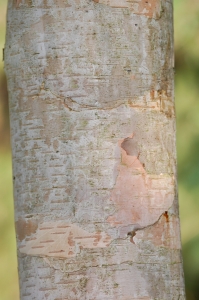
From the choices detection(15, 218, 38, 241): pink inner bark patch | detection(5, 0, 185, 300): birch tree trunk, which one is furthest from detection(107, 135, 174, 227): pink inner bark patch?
detection(15, 218, 38, 241): pink inner bark patch

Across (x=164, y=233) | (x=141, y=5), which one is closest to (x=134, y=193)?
(x=164, y=233)

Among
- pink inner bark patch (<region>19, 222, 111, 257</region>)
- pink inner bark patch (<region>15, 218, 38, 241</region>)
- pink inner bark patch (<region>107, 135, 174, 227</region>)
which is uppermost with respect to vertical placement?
pink inner bark patch (<region>107, 135, 174, 227</region>)

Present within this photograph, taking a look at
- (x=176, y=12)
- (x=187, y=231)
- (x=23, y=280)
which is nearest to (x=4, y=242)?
(x=187, y=231)

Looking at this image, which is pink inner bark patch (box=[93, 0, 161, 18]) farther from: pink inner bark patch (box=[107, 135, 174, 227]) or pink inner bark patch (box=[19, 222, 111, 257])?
pink inner bark patch (box=[19, 222, 111, 257])

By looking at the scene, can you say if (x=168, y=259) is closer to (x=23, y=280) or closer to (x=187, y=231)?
(x=23, y=280)

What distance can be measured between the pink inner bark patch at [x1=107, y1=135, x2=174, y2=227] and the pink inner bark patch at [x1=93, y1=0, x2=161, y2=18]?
207mm

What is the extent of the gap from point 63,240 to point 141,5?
1.30 ft

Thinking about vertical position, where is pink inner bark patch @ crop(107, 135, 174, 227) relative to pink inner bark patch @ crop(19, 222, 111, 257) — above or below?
above

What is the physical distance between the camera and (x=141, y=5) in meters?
1.26

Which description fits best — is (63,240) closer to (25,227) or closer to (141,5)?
(25,227)

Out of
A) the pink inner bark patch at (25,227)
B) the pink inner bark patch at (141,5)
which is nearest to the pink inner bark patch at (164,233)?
the pink inner bark patch at (25,227)

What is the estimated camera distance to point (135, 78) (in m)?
1.24

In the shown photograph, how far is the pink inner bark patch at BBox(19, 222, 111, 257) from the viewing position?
1.19 metres

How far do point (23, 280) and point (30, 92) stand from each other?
30 cm
